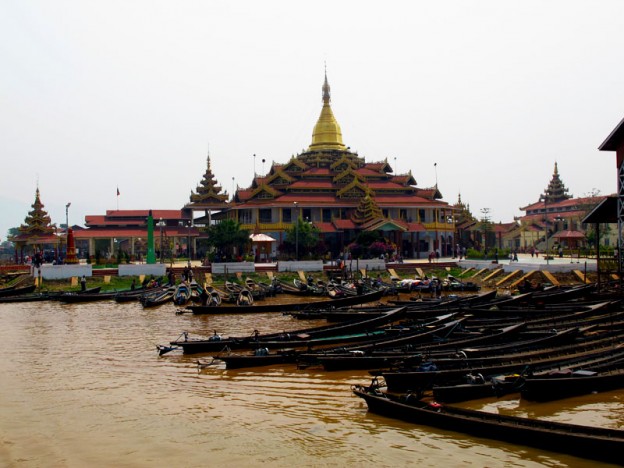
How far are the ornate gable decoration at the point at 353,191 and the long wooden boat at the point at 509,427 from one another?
168ft

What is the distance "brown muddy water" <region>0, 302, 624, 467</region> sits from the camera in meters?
13.4

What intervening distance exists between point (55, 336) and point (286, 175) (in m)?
40.7

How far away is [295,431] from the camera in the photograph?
592 inches

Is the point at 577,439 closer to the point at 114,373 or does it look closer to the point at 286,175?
the point at 114,373

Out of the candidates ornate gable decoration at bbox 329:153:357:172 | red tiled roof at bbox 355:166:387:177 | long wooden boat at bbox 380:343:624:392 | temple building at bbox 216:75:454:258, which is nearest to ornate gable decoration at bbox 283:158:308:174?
temple building at bbox 216:75:454:258

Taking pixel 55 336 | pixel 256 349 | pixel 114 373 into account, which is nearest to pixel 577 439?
pixel 256 349

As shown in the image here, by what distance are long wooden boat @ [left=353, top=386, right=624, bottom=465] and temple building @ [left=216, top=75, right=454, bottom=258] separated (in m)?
45.0

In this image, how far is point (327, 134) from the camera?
77.8m

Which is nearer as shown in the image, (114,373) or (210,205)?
(114,373)

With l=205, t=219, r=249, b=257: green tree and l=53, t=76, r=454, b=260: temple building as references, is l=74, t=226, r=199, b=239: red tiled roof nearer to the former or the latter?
l=53, t=76, r=454, b=260: temple building

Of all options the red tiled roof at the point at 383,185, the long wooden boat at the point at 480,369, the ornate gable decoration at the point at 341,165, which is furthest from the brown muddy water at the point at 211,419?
the ornate gable decoration at the point at 341,165

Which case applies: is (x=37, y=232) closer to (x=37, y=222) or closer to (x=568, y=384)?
(x=37, y=222)

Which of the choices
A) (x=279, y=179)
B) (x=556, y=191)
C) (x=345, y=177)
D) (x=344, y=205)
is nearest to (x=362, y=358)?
(x=344, y=205)

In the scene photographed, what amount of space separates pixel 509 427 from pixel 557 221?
71.2 m
